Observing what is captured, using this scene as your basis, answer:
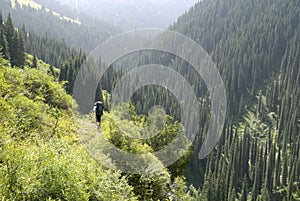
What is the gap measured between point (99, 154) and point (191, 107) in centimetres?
12564

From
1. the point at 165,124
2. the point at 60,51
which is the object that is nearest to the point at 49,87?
the point at 165,124

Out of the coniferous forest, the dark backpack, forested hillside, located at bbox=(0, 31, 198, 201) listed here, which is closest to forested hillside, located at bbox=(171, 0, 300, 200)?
the coniferous forest

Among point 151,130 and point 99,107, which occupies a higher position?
point 151,130

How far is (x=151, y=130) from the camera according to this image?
1817 inches

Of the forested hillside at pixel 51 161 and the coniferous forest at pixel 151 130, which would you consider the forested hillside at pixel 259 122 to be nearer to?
the coniferous forest at pixel 151 130

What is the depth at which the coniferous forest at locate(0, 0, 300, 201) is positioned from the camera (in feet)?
61.7

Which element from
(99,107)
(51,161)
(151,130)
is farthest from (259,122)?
(51,161)

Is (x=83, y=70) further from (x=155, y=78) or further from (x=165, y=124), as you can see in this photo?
(x=155, y=78)

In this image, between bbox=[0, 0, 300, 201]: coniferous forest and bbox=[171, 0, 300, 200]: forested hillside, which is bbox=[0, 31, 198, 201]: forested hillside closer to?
bbox=[0, 0, 300, 201]: coniferous forest

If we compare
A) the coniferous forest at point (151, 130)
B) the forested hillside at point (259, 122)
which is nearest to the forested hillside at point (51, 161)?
the coniferous forest at point (151, 130)

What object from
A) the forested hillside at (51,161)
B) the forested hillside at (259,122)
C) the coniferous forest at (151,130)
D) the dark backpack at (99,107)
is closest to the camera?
the forested hillside at (51,161)

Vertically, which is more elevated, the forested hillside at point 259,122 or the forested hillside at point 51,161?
the forested hillside at point 259,122

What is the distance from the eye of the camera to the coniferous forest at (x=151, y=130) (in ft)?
61.7

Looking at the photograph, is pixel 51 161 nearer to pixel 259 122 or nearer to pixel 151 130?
pixel 151 130
